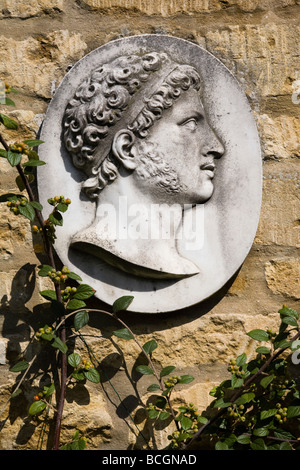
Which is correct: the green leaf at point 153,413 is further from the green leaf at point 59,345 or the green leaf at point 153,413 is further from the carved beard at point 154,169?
the carved beard at point 154,169

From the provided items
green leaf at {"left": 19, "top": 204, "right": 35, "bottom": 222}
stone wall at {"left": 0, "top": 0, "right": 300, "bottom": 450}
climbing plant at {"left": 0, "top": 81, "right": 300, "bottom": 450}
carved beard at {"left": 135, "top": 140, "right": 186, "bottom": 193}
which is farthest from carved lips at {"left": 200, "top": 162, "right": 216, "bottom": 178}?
green leaf at {"left": 19, "top": 204, "right": 35, "bottom": 222}

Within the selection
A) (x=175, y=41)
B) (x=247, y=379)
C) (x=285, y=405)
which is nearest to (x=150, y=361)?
(x=247, y=379)

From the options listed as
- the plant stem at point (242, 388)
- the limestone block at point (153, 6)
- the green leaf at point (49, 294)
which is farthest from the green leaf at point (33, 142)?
the plant stem at point (242, 388)

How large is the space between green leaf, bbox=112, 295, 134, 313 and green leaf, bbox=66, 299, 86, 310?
0.35 ft

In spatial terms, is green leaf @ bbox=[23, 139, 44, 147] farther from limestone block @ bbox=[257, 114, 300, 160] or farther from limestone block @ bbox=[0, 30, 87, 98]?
limestone block @ bbox=[257, 114, 300, 160]

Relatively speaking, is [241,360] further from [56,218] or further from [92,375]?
[56,218]

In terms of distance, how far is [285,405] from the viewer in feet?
7.53

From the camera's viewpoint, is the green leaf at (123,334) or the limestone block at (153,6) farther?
the limestone block at (153,6)

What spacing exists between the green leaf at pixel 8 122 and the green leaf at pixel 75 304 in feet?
1.99

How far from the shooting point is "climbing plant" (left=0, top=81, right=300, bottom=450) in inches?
86.4

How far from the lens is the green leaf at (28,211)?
219 centimetres

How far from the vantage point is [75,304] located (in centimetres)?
221

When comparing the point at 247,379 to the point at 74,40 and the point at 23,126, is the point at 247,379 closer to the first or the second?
the point at 23,126
